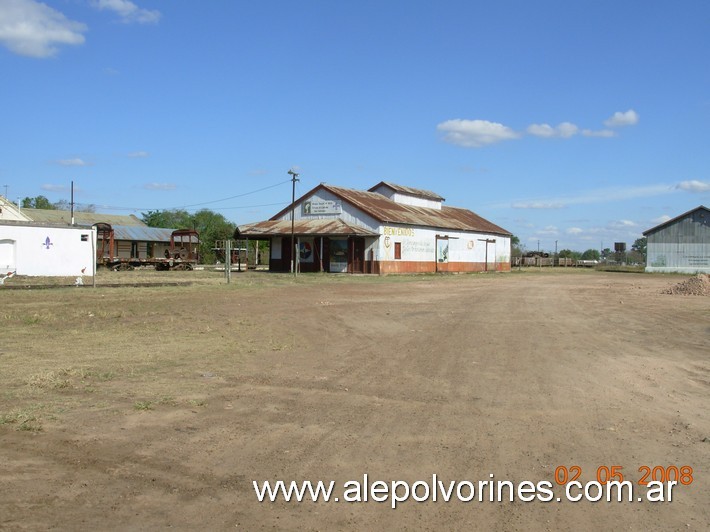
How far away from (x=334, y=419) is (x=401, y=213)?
→ 45610 millimetres

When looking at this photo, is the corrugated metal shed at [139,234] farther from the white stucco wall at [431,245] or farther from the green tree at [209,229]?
the white stucco wall at [431,245]

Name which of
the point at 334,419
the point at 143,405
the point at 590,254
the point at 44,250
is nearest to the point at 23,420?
the point at 143,405

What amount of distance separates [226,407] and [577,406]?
4.32 meters

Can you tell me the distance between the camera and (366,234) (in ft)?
147

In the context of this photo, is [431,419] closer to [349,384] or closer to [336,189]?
[349,384]

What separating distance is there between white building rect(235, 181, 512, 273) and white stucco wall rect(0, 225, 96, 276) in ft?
45.1

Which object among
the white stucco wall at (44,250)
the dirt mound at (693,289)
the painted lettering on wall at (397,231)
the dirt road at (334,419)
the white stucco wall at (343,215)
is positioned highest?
the white stucco wall at (343,215)

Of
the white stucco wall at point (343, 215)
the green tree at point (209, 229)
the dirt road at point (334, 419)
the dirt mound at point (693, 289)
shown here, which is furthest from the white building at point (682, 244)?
the dirt road at point (334, 419)

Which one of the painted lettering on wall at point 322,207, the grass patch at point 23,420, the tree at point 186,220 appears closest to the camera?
the grass patch at point 23,420

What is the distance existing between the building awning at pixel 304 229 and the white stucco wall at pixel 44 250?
1364 centimetres

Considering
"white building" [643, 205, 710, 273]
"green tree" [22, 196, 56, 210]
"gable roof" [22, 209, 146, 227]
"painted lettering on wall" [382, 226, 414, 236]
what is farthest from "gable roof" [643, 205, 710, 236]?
"green tree" [22, 196, 56, 210]

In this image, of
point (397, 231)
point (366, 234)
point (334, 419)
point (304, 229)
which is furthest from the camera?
point (397, 231)

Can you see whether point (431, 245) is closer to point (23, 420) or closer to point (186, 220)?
point (23, 420)

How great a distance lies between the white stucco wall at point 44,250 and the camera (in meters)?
34.6
